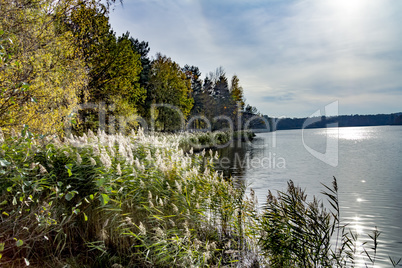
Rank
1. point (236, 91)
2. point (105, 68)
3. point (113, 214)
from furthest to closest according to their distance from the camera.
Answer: point (236, 91) < point (105, 68) < point (113, 214)

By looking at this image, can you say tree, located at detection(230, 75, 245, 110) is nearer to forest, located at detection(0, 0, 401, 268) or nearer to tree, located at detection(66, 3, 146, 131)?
tree, located at detection(66, 3, 146, 131)

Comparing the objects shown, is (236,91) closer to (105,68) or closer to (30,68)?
(105,68)

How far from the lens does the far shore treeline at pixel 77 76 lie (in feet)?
18.7

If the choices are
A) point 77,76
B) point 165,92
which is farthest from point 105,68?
point 165,92

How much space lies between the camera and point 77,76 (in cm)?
1048

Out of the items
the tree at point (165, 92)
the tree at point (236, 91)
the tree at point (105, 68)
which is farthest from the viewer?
the tree at point (236, 91)

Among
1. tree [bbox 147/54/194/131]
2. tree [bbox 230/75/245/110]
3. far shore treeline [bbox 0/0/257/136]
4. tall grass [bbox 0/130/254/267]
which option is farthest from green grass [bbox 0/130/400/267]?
tree [bbox 230/75/245/110]

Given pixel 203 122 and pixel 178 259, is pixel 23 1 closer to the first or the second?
pixel 178 259

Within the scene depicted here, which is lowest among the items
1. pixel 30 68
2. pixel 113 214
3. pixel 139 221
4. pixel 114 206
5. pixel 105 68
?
pixel 139 221

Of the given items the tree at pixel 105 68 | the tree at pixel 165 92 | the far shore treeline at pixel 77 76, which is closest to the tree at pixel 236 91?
the far shore treeline at pixel 77 76

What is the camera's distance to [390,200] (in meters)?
10.6

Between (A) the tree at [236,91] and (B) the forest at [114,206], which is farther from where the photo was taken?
(A) the tree at [236,91]

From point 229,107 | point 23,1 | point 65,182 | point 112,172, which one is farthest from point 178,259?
point 229,107

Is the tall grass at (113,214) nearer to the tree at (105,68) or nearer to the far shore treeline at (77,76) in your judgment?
the far shore treeline at (77,76)
